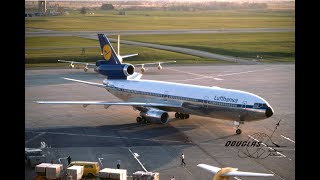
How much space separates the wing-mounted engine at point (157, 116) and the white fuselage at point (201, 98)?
1.32 m

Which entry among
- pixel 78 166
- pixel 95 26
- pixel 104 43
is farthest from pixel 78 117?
pixel 95 26

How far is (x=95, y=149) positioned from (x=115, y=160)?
3.22 meters

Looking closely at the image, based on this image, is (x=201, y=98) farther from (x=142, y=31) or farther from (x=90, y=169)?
(x=142, y=31)

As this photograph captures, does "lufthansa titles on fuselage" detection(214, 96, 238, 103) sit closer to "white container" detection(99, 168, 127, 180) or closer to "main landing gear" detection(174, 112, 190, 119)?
"main landing gear" detection(174, 112, 190, 119)

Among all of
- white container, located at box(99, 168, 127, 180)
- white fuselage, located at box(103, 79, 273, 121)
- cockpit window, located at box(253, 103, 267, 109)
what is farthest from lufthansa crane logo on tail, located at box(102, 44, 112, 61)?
white container, located at box(99, 168, 127, 180)

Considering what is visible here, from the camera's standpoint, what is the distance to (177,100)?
45.8m

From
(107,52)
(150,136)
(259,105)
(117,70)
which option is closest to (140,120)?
(150,136)

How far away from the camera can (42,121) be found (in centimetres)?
4856

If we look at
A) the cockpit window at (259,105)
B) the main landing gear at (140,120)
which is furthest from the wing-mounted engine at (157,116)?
the cockpit window at (259,105)

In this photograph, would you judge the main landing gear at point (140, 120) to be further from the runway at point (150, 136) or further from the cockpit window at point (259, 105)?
the cockpit window at point (259, 105)

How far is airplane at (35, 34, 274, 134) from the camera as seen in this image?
138 ft

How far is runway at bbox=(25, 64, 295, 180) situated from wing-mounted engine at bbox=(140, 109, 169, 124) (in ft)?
2.24
